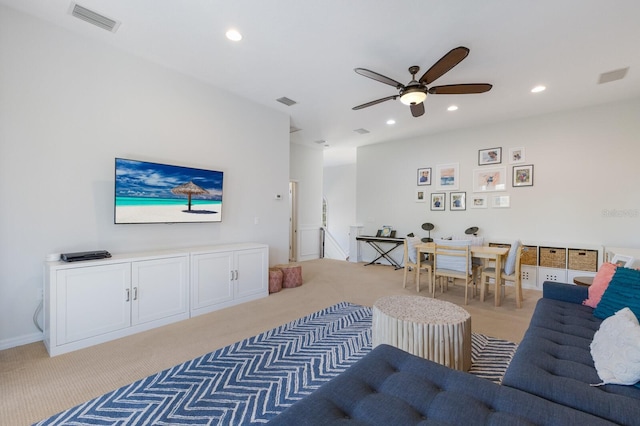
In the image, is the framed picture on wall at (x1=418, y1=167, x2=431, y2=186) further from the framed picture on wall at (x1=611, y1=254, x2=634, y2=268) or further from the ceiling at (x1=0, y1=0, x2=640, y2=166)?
the framed picture on wall at (x1=611, y1=254, x2=634, y2=268)

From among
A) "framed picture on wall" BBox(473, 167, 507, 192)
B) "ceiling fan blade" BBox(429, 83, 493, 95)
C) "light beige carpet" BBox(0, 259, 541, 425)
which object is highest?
"ceiling fan blade" BBox(429, 83, 493, 95)

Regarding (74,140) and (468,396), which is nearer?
(468,396)

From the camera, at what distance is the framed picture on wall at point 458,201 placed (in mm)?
5902

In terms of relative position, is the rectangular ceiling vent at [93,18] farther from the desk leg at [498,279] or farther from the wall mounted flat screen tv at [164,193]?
the desk leg at [498,279]

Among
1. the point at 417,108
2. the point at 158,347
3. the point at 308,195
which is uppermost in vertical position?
the point at 417,108

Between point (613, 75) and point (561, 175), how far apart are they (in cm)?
175

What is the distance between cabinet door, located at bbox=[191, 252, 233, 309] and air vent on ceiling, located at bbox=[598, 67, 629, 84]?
5.41m

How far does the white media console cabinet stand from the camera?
2.56 meters

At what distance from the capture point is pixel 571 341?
1789 mm

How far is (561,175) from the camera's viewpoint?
193 inches

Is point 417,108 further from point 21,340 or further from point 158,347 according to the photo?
point 21,340

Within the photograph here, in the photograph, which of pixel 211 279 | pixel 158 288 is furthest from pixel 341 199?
pixel 158 288

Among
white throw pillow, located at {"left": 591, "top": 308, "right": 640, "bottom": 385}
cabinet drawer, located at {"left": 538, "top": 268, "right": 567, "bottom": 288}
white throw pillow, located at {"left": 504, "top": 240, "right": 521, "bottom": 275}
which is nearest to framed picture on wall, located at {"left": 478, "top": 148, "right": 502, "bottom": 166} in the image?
cabinet drawer, located at {"left": 538, "top": 268, "right": 567, "bottom": 288}

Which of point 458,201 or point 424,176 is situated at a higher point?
point 424,176
